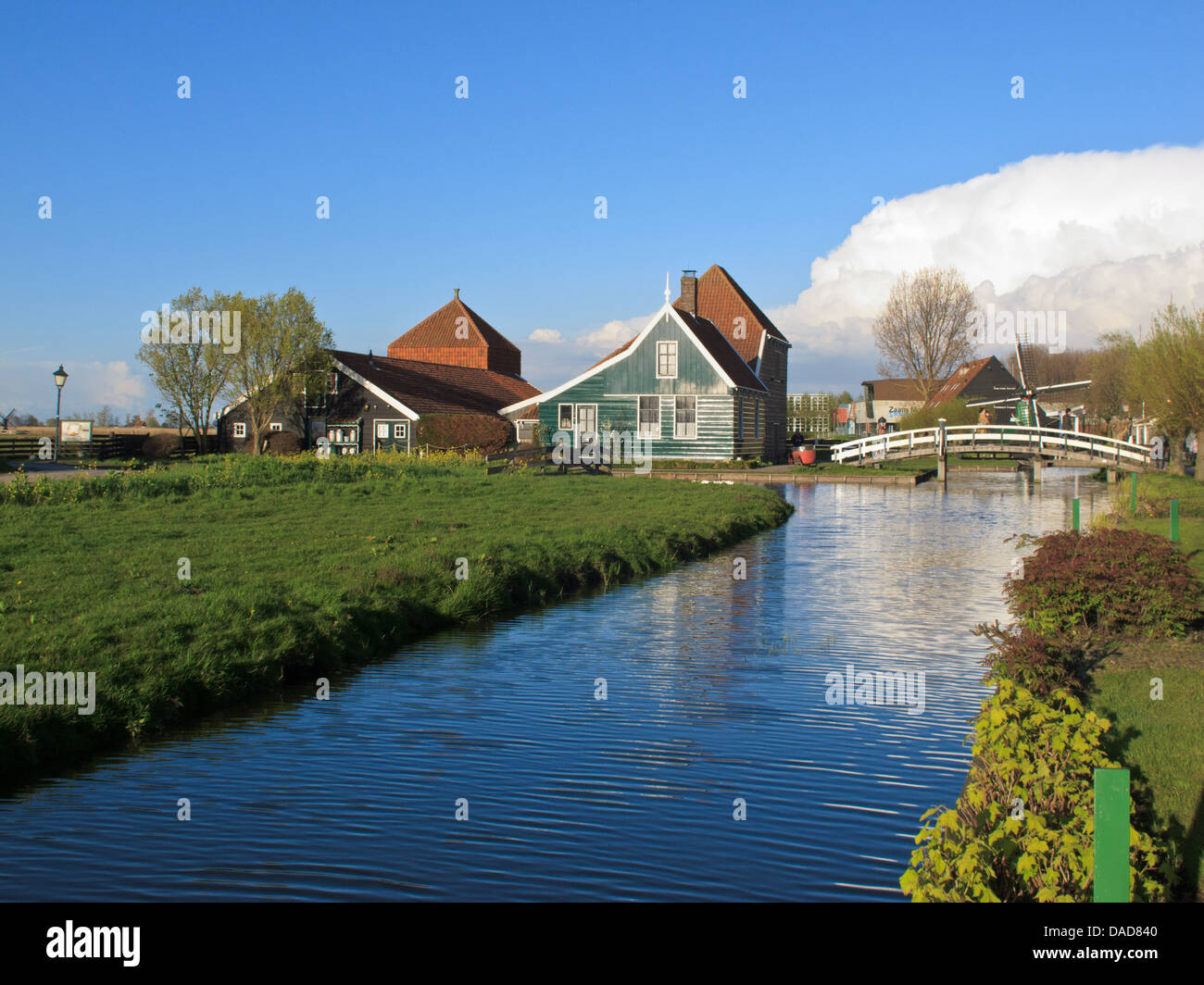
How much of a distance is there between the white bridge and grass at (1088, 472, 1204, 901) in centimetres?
3854

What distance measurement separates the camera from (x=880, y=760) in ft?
28.0

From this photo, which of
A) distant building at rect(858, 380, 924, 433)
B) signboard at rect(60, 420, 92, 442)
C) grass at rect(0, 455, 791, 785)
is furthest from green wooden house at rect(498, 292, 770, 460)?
distant building at rect(858, 380, 924, 433)

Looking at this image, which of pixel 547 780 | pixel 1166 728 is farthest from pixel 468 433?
pixel 1166 728

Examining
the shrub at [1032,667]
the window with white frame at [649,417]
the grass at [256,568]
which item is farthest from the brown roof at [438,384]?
the shrub at [1032,667]

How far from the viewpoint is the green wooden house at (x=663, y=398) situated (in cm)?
5106

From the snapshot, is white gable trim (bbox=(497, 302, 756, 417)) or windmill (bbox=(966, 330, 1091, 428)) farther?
windmill (bbox=(966, 330, 1091, 428))

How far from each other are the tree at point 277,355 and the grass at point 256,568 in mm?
27877

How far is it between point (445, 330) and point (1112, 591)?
69588mm

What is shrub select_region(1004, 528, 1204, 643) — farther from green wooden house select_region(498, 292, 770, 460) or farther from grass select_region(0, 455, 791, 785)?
green wooden house select_region(498, 292, 770, 460)

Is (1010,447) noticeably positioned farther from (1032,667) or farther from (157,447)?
(1032,667)

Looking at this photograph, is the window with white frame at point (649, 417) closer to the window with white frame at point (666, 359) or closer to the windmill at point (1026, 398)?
the window with white frame at point (666, 359)

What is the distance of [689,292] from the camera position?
59.4 metres

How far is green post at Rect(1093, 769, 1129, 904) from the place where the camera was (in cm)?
414
